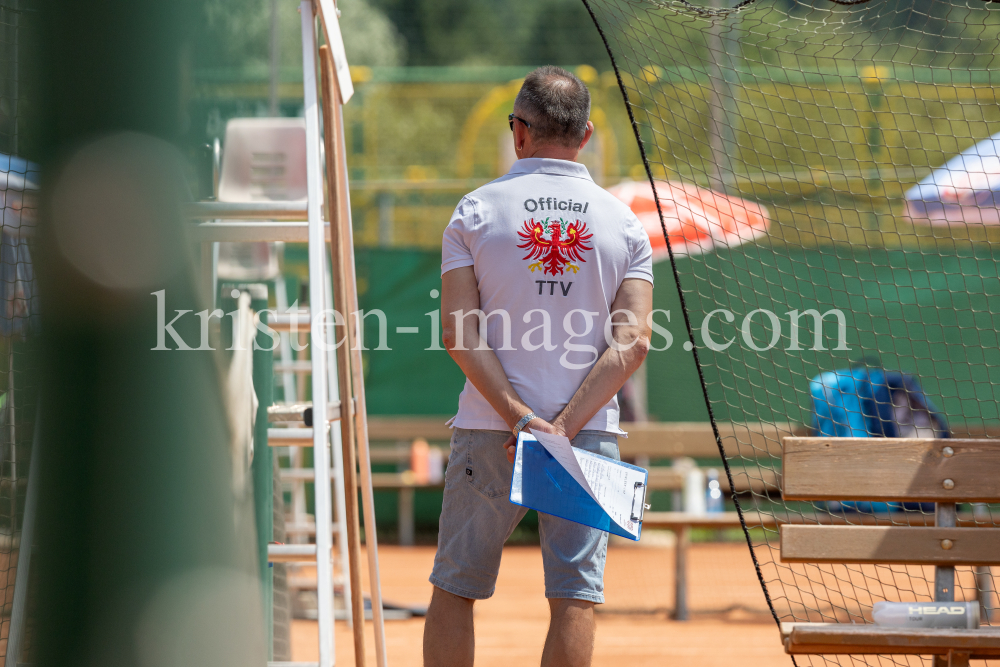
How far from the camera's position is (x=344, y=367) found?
252 cm

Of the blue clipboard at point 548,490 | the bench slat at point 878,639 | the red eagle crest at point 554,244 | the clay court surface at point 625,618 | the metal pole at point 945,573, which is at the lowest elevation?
the clay court surface at point 625,618

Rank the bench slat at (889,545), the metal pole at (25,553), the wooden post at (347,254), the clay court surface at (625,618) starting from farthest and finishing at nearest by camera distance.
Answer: the clay court surface at (625,618) < the bench slat at (889,545) < the wooden post at (347,254) < the metal pole at (25,553)

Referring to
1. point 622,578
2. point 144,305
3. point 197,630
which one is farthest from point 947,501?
point 622,578

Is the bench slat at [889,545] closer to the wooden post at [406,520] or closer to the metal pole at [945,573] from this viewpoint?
the metal pole at [945,573]

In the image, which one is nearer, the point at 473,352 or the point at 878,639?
the point at 473,352

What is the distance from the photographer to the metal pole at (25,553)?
1.94 metres

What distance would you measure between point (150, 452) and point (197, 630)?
17.2 inches

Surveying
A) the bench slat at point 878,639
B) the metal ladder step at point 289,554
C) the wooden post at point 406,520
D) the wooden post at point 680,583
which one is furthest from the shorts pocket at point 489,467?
the wooden post at point 406,520

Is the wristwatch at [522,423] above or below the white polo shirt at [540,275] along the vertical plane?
below

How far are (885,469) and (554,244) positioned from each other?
1.26 metres

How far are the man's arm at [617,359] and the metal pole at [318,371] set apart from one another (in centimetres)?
59

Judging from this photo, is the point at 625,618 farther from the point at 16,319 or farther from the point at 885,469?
the point at 16,319

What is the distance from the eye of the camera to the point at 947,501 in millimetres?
2746

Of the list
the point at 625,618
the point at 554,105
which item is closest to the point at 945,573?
the point at 554,105
